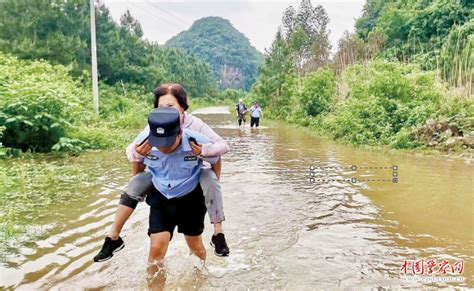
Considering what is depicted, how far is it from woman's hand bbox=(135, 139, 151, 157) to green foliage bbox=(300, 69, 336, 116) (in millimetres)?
18432

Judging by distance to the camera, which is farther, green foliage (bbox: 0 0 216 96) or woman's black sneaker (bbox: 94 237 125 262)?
green foliage (bbox: 0 0 216 96)

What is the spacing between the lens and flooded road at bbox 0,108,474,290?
12.7 ft

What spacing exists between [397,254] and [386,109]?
1020cm

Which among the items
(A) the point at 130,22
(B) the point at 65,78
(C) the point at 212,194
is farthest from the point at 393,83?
(A) the point at 130,22

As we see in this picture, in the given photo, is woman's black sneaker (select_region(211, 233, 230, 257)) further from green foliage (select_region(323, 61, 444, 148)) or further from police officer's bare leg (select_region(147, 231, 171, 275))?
green foliage (select_region(323, 61, 444, 148))

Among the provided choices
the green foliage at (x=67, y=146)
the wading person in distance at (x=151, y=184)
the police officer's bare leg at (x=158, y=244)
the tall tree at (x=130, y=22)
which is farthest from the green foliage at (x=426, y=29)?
the tall tree at (x=130, y=22)

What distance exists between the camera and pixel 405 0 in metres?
33.8

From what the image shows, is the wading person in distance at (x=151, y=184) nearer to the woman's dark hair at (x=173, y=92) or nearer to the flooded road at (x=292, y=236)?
the woman's dark hair at (x=173, y=92)

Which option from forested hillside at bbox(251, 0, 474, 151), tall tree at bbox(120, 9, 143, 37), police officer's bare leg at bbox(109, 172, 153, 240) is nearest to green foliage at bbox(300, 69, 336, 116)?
forested hillside at bbox(251, 0, 474, 151)

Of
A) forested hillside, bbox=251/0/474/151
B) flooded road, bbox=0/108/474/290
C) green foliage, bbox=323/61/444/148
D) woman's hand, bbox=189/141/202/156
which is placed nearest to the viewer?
woman's hand, bbox=189/141/202/156

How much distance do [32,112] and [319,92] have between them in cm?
1431

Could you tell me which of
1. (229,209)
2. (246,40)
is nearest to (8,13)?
(229,209)

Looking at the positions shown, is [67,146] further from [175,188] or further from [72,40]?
[72,40]

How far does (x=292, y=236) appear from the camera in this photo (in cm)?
509
